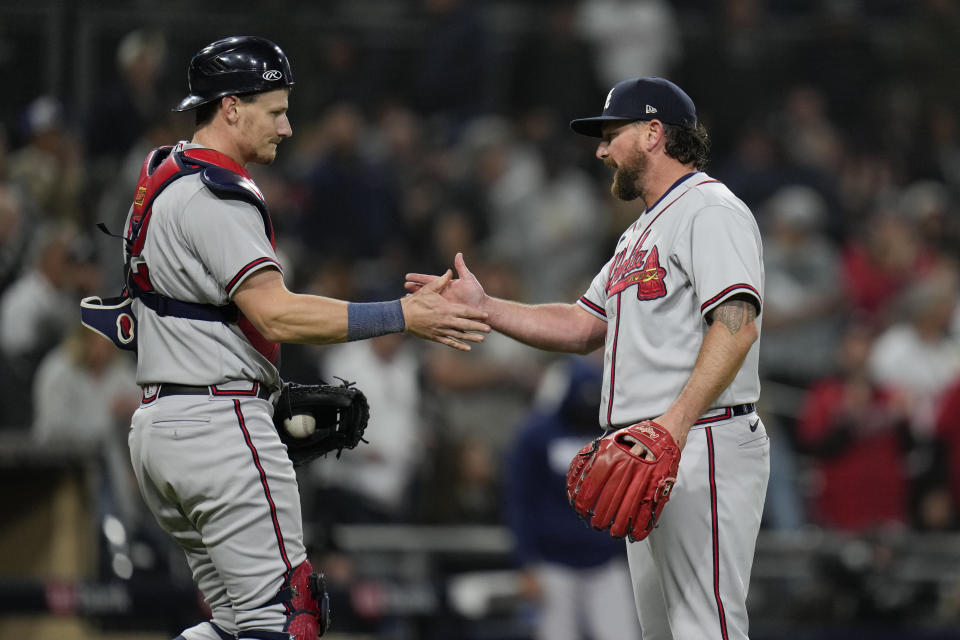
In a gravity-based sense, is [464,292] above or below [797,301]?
above

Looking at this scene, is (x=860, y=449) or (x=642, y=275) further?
(x=860, y=449)

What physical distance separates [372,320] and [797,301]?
22.9 feet

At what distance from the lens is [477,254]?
10719 mm

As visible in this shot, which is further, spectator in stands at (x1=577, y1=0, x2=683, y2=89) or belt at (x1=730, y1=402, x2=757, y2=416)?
spectator in stands at (x1=577, y1=0, x2=683, y2=89)

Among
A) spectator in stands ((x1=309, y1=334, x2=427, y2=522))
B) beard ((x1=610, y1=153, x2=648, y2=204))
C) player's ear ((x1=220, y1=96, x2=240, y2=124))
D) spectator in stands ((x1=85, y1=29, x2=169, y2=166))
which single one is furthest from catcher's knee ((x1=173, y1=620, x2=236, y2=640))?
spectator in stands ((x1=85, y1=29, x2=169, y2=166))

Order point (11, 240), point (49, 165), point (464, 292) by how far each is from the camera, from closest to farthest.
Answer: point (464, 292) < point (11, 240) < point (49, 165)

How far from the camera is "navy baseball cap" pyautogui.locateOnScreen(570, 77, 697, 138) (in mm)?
4688

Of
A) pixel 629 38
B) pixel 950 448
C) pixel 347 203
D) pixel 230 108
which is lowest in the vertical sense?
pixel 950 448

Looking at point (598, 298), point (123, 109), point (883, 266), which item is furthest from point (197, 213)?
point (883, 266)

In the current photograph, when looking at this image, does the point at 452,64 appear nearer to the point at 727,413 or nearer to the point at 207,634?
the point at 727,413

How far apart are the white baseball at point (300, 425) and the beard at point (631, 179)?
52.1 inches

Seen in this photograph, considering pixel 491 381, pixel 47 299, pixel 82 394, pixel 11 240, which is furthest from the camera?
A: pixel 491 381

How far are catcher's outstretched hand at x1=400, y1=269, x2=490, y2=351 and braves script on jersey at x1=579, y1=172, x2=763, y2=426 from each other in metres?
0.50

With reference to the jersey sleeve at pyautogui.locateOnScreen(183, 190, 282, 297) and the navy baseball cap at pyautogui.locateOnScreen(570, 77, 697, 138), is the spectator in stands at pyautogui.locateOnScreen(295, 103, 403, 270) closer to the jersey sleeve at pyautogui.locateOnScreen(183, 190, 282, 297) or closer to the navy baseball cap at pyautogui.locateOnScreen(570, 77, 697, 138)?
the navy baseball cap at pyautogui.locateOnScreen(570, 77, 697, 138)
